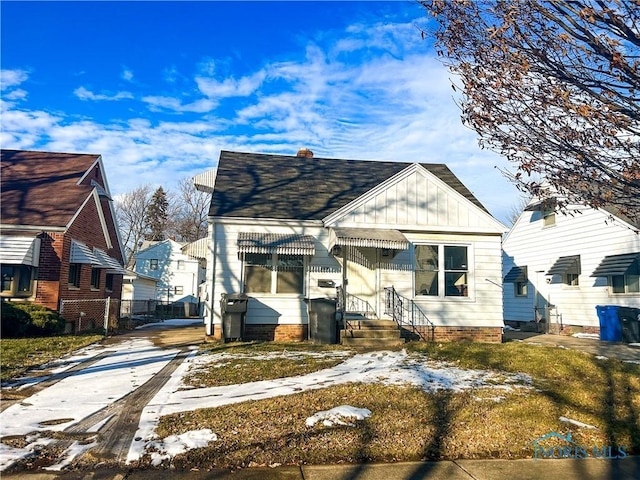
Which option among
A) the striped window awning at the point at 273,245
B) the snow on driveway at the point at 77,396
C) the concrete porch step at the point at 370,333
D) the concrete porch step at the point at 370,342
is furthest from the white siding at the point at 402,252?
the snow on driveway at the point at 77,396

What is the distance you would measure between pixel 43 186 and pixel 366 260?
11778 mm

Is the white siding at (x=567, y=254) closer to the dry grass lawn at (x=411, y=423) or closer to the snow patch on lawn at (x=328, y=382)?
the snow patch on lawn at (x=328, y=382)

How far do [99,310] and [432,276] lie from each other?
12794 mm

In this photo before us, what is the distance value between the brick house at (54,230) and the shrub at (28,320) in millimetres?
1162

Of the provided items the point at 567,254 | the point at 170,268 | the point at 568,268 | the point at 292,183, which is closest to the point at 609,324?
the point at 568,268

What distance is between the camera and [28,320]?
12.8m

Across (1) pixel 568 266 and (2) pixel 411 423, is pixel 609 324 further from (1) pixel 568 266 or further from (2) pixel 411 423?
(2) pixel 411 423

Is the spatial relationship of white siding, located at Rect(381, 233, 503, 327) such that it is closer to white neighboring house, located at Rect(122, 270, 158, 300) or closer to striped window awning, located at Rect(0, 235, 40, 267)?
striped window awning, located at Rect(0, 235, 40, 267)

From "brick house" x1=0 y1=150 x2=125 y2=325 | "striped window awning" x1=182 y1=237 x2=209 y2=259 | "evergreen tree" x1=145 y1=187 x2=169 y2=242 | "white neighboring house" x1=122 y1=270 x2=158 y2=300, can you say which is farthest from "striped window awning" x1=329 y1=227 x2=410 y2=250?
"evergreen tree" x1=145 y1=187 x2=169 y2=242

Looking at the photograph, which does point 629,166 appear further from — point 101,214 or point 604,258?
point 101,214

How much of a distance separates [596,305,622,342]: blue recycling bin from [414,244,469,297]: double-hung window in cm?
518

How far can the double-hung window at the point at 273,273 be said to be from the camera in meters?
12.6

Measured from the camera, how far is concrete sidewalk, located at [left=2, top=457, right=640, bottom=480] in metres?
3.93

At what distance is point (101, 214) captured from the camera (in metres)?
18.8
